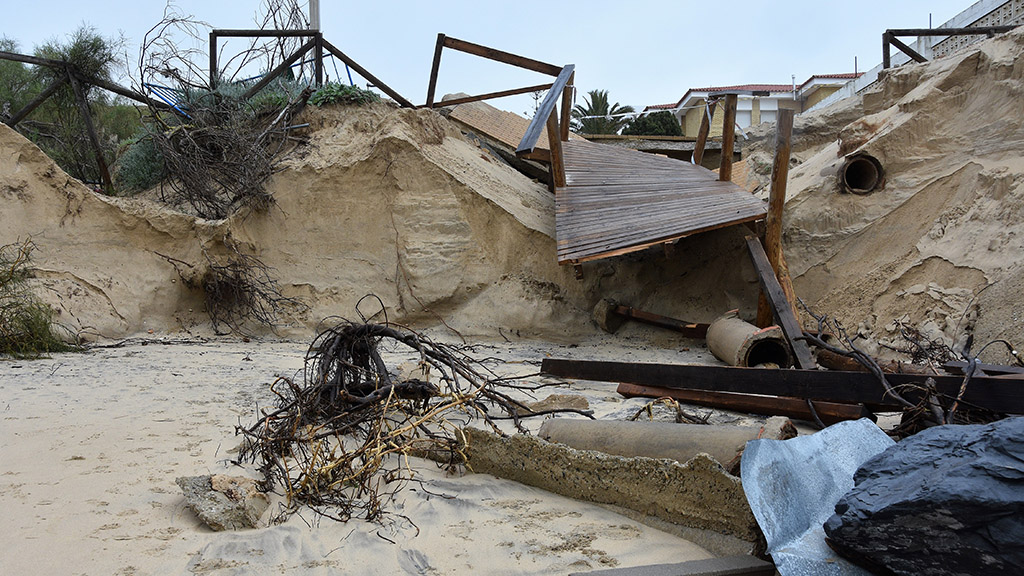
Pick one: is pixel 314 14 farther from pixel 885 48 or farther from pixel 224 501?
pixel 224 501

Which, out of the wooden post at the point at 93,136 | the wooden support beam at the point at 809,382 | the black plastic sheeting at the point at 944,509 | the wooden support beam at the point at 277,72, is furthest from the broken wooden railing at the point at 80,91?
the black plastic sheeting at the point at 944,509

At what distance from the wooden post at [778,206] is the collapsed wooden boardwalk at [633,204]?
4.8 inches

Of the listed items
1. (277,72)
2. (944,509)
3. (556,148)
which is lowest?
→ (944,509)

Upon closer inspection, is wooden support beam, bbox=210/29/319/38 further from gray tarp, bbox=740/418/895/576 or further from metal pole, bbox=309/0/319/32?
gray tarp, bbox=740/418/895/576

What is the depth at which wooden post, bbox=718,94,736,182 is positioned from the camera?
7.08 m

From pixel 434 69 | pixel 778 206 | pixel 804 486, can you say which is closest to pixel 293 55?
pixel 434 69

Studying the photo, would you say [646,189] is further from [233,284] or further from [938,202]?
[233,284]

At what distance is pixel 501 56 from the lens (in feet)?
25.3

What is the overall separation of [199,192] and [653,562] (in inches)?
252

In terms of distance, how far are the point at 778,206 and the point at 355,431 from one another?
433 centimetres

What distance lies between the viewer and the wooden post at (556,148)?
6.54 metres

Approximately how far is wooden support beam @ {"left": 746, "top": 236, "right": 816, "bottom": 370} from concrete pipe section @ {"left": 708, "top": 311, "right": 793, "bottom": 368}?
0.44 feet

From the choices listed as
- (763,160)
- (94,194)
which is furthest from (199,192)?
(763,160)

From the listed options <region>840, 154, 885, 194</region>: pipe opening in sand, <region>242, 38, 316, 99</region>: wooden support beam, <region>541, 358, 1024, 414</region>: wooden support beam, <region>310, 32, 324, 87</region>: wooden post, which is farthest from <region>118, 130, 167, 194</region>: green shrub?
<region>840, 154, 885, 194</region>: pipe opening in sand
